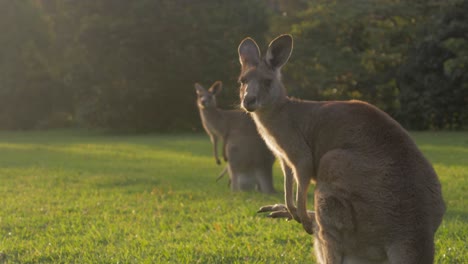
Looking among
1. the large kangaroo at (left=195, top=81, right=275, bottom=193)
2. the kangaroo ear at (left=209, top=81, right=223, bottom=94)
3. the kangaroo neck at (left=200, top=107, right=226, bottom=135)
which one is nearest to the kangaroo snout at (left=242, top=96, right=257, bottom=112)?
the large kangaroo at (left=195, top=81, right=275, bottom=193)

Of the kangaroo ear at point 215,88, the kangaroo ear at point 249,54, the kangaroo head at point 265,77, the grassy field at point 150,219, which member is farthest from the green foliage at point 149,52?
the kangaroo head at point 265,77

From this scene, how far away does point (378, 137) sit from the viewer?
351cm

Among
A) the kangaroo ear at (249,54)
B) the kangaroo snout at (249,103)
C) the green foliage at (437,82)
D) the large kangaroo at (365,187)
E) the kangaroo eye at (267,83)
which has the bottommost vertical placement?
the green foliage at (437,82)

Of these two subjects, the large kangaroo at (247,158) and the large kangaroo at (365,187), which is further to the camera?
the large kangaroo at (247,158)

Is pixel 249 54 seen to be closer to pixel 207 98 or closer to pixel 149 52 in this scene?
pixel 207 98

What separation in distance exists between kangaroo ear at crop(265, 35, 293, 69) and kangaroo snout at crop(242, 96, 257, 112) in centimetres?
35

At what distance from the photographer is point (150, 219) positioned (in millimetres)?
7121

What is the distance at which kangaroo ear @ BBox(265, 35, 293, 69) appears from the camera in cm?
418

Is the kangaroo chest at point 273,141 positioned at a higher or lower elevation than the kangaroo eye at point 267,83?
lower

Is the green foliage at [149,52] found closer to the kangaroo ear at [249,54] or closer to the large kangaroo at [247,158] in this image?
the large kangaroo at [247,158]

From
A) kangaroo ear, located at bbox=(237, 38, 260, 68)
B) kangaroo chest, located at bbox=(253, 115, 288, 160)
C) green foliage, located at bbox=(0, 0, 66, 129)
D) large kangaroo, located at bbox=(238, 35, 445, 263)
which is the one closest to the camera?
large kangaroo, located at bbox=(238, 35, 445, 263)

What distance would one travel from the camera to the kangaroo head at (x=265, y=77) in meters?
4.12

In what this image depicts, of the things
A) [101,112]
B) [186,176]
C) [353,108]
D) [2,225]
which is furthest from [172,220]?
[101,112]

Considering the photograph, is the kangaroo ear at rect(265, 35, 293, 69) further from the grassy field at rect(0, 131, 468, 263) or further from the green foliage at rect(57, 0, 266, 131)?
the green foliage at rect(57, 0, 266, 131)
